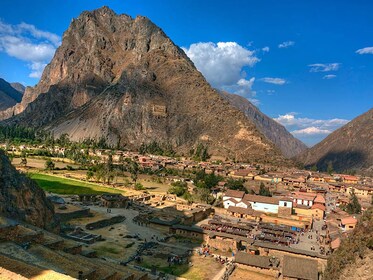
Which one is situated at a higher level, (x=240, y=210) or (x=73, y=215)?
(x=240, y=210)

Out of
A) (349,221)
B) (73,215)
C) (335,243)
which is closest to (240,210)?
(349,221)

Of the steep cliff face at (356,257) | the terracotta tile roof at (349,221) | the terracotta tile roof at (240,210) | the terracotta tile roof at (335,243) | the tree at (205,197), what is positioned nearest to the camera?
the steep cliff face at (356,257)

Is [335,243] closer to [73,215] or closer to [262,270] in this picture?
[262,270]

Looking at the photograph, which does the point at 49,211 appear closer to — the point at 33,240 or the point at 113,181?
the point at 33,240

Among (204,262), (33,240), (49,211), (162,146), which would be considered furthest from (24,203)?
(162,146)

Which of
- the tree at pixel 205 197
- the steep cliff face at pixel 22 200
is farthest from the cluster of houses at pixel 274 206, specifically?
the steep cliff face at pixel 22 200

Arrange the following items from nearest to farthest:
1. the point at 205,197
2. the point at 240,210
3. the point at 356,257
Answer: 1. the point at 356,257
2. the point at 240,210
3. the point at 205,197

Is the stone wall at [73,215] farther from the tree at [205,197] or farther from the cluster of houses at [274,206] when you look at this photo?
the tree at [205,197]
